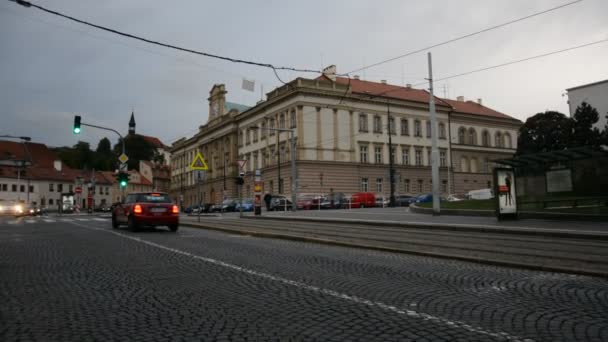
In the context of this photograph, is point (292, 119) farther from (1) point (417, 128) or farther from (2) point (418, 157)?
(2) point (418, 157)

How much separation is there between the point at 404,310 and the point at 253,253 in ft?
18.0

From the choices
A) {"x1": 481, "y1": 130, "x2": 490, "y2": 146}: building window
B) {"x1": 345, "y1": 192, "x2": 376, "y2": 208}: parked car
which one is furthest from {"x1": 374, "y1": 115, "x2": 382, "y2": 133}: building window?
{"x1": 481, "y1": 130, "x2": 490, "y2": 146}: building window

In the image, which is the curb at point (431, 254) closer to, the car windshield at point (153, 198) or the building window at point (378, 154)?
the car windshield at point (153, 198)

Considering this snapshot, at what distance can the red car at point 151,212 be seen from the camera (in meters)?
16.8

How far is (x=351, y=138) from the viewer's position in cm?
5928

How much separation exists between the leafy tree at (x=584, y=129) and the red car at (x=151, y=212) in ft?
151

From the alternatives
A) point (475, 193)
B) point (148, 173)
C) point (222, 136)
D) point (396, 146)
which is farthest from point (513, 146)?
point (148, 173)

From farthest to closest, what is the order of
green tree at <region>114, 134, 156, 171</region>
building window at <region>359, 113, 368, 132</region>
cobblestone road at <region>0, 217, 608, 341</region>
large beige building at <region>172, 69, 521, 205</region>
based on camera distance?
1. green tree at <region>114, 134, 156, 171</region>
2. building window at <region>359, 113, 368, 132</region>
3. large beige building at <region>172, 69, 521, 205</region>
4. cobblestone road at <region>0, 217, 608, 341</region>

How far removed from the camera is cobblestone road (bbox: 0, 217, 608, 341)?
14.3 ft

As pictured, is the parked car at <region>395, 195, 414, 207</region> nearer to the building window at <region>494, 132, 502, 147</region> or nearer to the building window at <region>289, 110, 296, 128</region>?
the building window at <region>289, 110, 296, 128</region>

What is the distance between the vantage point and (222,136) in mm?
77062

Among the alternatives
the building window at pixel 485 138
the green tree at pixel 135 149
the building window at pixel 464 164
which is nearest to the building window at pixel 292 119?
the building window at pixel 464 164

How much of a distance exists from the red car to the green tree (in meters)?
108

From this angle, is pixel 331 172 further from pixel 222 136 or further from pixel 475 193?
pixel 222 136
